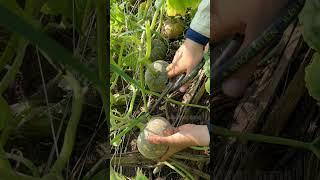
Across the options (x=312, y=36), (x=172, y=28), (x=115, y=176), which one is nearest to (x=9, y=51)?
(x=312, y=36)

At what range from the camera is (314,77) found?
47 cm

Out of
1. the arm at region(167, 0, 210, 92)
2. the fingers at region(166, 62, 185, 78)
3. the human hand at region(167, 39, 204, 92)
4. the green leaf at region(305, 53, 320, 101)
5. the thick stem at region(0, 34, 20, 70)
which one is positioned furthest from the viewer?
the fingers at region(166, 62, 185, 78)

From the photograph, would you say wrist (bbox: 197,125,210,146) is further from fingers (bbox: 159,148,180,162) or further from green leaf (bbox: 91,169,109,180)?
green leaf (bbox: 91,169,109,180)

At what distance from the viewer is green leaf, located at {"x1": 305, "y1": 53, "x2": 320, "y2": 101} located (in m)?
0.46

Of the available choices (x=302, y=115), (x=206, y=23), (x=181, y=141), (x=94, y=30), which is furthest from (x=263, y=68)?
(x=181, y=141)

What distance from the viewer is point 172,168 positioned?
160 centimetres

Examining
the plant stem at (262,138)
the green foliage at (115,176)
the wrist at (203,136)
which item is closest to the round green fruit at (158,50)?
the wrist at (203,136)

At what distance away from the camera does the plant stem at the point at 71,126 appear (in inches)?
15.0

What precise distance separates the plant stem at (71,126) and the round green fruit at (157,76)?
3.66 ft

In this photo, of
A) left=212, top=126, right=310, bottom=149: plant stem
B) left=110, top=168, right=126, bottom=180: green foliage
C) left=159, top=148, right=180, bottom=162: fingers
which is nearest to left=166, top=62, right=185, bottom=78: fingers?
left=159, top=148, right=180, bottom=162: fingers

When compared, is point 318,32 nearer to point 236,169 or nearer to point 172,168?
point 236,169

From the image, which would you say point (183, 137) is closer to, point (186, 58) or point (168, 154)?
point (168, 154)

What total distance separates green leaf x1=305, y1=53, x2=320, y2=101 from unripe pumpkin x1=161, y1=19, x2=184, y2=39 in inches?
43.9

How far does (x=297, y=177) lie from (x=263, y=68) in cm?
12
